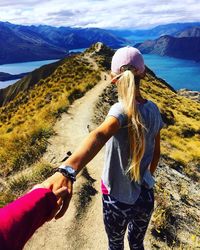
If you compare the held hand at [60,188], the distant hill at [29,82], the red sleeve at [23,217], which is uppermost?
the red sleeve at [23,217]

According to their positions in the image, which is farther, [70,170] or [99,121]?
[99,121]

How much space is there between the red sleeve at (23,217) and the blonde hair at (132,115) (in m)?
2.05

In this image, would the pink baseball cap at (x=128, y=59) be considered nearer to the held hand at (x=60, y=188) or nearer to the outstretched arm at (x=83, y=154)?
the outstretched arm at (x=83, y=154)

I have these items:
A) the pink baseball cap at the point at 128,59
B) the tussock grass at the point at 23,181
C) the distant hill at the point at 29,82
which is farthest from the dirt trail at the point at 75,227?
the distant hill at the point at 29,82

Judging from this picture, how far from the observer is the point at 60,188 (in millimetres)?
3092

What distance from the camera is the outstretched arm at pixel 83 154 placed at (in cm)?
312

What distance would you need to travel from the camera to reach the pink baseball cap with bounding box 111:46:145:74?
4.52m

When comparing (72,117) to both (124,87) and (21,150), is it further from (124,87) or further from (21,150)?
(124,87)

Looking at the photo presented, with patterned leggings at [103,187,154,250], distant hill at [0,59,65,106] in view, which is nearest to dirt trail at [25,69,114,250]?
patterned leggings at [103,187,154,250]

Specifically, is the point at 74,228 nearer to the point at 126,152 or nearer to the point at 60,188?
the point at 126,152

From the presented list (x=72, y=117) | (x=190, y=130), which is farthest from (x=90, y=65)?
(x=72, y=117)

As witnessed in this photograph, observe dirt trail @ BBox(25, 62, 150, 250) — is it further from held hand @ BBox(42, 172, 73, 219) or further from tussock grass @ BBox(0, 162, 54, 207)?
held hand @ BBox(42, 172, 73, 219)

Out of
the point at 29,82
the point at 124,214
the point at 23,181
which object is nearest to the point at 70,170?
the point at 124,214

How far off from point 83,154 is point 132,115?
1.03 metres
